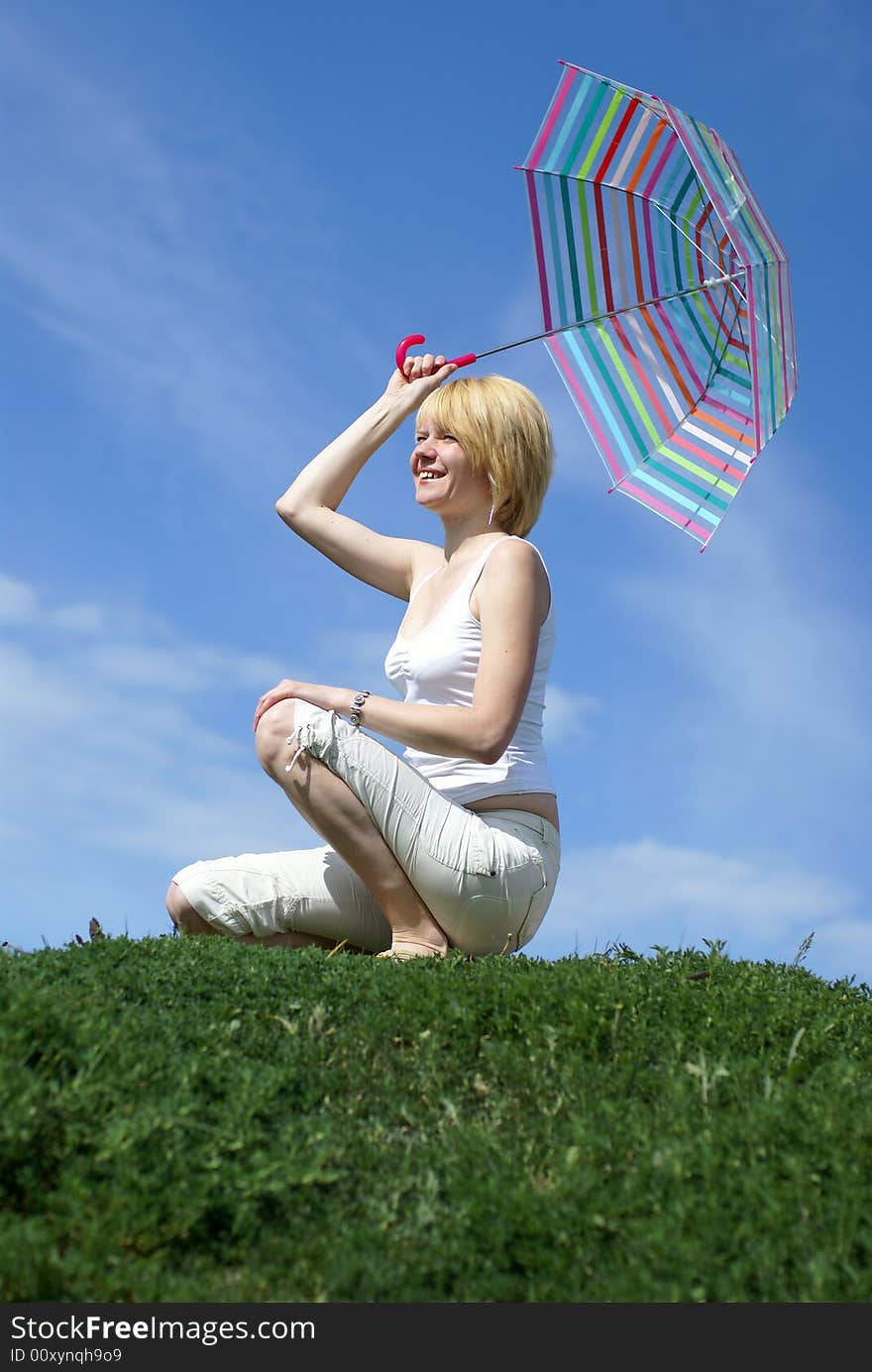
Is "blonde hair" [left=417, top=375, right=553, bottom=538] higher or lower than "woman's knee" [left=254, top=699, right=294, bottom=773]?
higher

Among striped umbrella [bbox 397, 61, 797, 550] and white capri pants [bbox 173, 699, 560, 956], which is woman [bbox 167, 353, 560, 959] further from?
striped umbrella [bbox 397, 61, 797, 550]

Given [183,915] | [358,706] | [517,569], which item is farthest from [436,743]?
[183,915]

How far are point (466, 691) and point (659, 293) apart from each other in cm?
289

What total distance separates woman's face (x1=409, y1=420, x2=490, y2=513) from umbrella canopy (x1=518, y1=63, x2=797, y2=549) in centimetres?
95

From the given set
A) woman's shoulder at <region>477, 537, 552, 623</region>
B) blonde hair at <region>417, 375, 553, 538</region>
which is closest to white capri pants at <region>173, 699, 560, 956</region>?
woman's shoulder at <region>477, 537, 552, 623</region>

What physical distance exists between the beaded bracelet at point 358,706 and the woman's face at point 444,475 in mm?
1327

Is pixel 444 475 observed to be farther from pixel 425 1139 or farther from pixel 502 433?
pixel 425 1139

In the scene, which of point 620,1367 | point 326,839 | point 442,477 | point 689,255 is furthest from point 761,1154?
Answer: point 689,255

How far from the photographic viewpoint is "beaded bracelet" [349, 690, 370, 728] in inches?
227

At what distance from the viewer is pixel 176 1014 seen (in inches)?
189

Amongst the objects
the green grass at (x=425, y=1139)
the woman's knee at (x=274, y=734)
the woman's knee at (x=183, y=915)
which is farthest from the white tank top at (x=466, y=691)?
the woman's knee at (x=183, y=915)

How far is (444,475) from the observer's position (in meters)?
6.48

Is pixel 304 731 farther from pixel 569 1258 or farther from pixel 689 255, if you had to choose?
pixel 689 255

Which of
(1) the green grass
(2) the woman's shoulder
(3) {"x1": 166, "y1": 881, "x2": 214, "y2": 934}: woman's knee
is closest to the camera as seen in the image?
(1) the green grass
